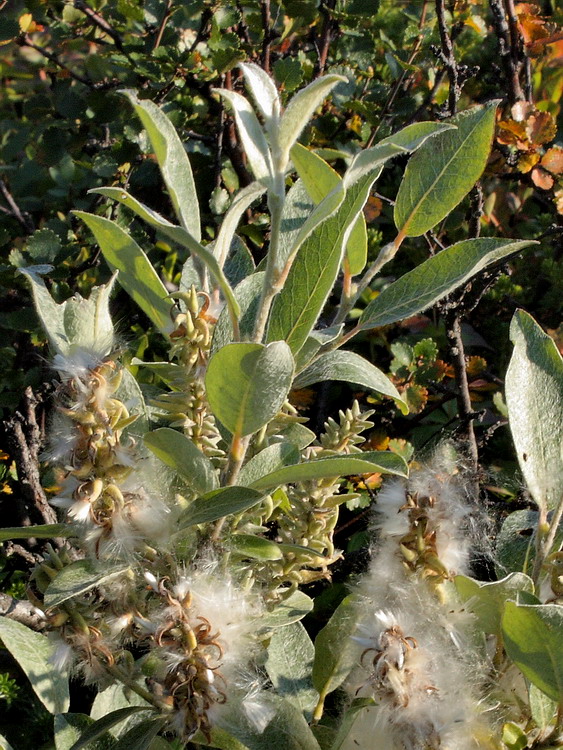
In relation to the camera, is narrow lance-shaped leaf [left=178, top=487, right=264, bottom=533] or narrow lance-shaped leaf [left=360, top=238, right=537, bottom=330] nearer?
narrow lance-shaped leaf [left=178, top=487, right=264, bottom=533]

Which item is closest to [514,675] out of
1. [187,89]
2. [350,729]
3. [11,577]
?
[350,729]

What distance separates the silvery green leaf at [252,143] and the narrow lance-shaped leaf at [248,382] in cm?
19

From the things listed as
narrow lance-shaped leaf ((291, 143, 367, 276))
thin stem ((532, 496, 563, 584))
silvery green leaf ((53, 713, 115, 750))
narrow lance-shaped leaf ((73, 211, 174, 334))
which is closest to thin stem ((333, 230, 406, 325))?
narrow lance-shaped leaf ((291, 143, 367, 276))

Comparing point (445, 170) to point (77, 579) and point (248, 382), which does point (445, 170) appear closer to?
point (248, 382)

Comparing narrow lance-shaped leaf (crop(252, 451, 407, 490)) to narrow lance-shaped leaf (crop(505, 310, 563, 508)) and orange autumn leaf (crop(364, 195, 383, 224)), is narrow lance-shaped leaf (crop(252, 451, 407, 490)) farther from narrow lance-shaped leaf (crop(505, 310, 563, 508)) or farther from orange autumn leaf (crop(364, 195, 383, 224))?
orange autumn leaf (crop(364, 195, 383, 224))

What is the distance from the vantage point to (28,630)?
93 centimetres

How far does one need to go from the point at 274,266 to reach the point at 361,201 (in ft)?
0.40

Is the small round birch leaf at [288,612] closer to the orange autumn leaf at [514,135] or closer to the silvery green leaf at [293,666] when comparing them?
the silvery green leaf at [293,666]

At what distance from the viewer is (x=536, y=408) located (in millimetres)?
980

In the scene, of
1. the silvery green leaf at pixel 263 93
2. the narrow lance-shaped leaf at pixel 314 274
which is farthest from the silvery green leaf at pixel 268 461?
the silvery green leaf at pixel 263 93

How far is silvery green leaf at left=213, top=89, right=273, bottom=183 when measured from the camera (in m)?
0.78

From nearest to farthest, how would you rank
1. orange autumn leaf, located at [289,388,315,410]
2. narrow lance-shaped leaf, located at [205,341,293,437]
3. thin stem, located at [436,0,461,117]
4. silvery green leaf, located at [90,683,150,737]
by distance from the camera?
narrow lance-shaped leaf, located at [205,341,293,437] < silvery green leaf, located at [90,683,150,737] < thin stem, located at [436,0,461,117] < orange autumn leaf, located at [289,388,315,410]

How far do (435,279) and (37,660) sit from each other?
64 centimetres

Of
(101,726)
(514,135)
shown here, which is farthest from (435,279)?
(514,135)
